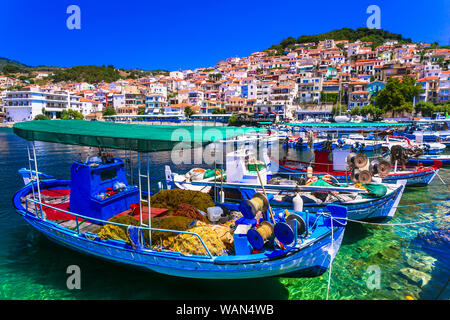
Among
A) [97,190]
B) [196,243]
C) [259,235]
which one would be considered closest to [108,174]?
[97,190]

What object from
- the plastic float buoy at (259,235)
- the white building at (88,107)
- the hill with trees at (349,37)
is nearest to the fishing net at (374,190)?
the plastic float buoy at (259,235)

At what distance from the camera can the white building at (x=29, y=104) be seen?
72.8 m

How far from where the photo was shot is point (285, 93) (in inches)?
2832

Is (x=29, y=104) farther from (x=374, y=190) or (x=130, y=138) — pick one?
(x=374, y=190)

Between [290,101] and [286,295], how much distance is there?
70033mm

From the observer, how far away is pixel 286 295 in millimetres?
6148

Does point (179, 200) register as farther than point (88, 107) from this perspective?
No

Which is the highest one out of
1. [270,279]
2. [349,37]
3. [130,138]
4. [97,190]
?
[349,37]

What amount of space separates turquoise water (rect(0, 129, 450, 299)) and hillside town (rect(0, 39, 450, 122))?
6071 centimetres

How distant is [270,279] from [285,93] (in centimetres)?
7044

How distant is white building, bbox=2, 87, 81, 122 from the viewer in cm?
7275
